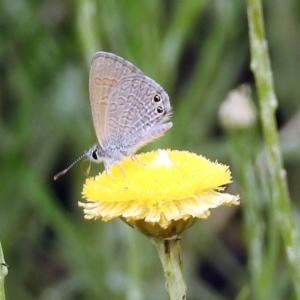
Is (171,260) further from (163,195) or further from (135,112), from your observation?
(135,112)

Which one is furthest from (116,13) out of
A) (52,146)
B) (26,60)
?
(52,146)

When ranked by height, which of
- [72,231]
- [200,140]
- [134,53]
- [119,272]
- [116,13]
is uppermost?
[116,13]

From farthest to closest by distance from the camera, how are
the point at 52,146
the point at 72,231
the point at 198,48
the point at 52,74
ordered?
the point at 198,48, the point at 52,146, the point at 52,74, the point at 72,231

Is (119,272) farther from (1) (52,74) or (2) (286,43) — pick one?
(2) (286,43)

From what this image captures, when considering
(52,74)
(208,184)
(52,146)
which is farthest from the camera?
(52,146)

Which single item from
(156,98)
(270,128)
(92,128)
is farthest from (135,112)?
(92,128)

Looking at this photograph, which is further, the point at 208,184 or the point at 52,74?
the point at 52,74

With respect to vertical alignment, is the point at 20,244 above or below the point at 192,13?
below

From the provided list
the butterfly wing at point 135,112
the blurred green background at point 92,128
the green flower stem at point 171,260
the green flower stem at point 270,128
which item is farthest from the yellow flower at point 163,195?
the blurred green background at point 92,128
